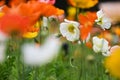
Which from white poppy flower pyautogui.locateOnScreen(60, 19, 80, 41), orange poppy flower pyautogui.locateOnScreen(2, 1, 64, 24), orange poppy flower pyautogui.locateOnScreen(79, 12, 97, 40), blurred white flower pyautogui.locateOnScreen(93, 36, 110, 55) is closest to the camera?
orange poppy flower pyautogui.locateOnScreen(2, 1, 64, 24)

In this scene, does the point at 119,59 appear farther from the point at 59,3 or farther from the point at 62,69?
the point at 59,3

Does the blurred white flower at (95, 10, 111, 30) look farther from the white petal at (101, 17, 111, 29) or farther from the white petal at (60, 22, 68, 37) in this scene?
the white petal at (60, 22, 68, 37)

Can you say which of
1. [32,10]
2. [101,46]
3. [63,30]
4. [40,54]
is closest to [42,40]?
[63,30]

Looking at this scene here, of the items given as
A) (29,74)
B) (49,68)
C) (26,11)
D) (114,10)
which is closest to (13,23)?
(26,11)

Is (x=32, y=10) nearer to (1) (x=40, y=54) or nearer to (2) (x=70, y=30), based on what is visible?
(1) (x=40, y=54)

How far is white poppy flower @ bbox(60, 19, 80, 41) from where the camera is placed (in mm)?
1710

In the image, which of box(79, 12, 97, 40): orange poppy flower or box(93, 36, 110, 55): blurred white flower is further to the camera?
box(93, 36, 110, 55): blurred white flower

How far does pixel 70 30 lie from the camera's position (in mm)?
1809

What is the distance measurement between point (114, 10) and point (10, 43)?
71cm

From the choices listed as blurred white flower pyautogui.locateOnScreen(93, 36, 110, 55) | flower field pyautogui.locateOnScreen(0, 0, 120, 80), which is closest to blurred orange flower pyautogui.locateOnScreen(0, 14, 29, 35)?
flower field pyautogui.locateOnScreen(0, 0, 120, 80)

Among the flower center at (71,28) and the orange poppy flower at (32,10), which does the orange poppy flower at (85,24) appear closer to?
the flower center at (71,28)

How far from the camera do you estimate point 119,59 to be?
0.76m

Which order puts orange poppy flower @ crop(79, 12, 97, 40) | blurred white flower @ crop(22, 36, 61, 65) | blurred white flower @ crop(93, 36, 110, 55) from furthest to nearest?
1. blurred white flower @ crop(93, 36, 110, 55)
2. orange poppy flower @ crop(79, 12, 97, 40)
3. blurred white flower @ crop(22, 36, 61, 65)

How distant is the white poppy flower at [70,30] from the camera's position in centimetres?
171
